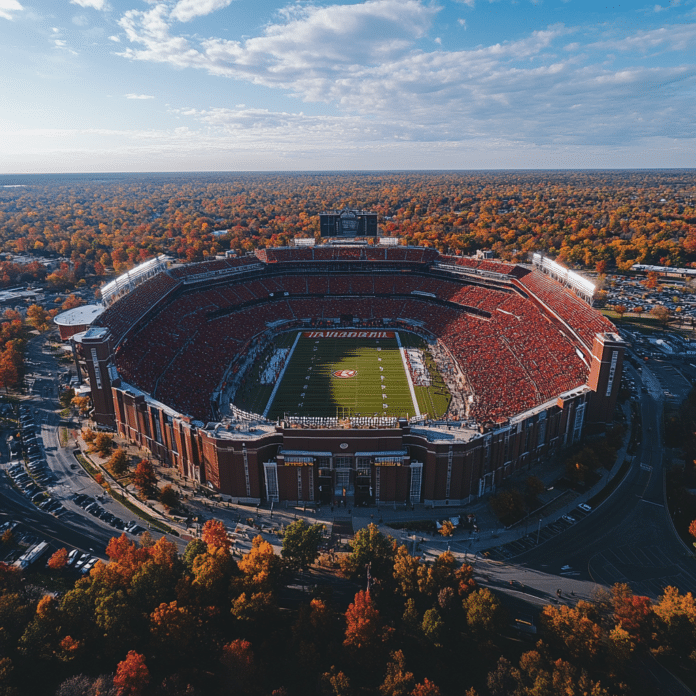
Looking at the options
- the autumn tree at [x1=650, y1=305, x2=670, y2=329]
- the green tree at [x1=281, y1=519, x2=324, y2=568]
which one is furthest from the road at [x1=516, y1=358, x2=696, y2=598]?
the autumn tree at [x1=650, y1=305, x2=670, y2=329]

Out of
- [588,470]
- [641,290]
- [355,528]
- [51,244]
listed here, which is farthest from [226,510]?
[51,244]

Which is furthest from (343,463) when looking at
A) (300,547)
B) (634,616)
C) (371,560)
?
(634,616)

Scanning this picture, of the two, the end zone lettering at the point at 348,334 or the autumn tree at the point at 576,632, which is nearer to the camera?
the autumn tree at the point at 576,632

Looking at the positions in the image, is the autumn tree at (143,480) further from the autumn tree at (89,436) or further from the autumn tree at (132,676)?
the autumn tree at (132,676)

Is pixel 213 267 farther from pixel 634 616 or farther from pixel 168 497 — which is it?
pixel 634 616

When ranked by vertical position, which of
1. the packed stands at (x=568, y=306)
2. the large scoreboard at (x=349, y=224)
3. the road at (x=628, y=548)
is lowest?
the road at (x=628, y=548)

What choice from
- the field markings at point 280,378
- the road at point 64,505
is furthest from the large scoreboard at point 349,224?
the road at point 64,505

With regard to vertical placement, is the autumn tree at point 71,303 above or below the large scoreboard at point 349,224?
below
